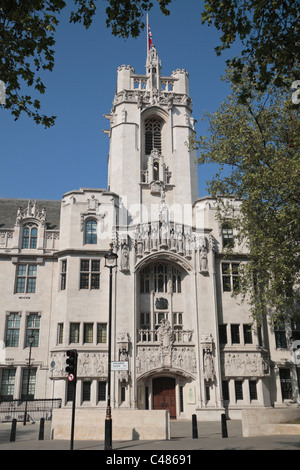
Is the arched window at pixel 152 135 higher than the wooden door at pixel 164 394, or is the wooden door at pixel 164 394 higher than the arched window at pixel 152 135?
the arched window at pixel 152 135

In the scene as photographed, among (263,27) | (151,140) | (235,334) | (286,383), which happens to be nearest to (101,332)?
(235,334)

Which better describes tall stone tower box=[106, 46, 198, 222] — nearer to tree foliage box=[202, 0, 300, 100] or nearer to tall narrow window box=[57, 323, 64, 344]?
tall narrow window box=[57, 323, 64, 344]

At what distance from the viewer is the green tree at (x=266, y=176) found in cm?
2069

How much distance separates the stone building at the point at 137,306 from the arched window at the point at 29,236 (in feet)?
0.28

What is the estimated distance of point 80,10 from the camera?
A: 12.0 metres

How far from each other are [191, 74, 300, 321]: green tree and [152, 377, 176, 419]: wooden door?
34.7ft

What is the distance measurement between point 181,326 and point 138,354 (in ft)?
14.1

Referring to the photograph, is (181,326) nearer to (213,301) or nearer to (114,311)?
(213,301)

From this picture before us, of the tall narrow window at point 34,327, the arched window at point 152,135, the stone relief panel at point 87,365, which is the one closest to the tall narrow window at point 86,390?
the stone relief panel at point 87,365

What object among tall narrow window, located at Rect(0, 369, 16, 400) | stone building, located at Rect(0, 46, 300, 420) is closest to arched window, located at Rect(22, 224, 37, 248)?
stone building, located at Rect(0, 46, 300, 420)

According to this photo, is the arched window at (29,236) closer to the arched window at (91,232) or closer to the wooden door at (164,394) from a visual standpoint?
the arched window at (91,232)

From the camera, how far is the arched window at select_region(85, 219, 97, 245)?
33469 mm

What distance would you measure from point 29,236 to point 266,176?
20224mm
